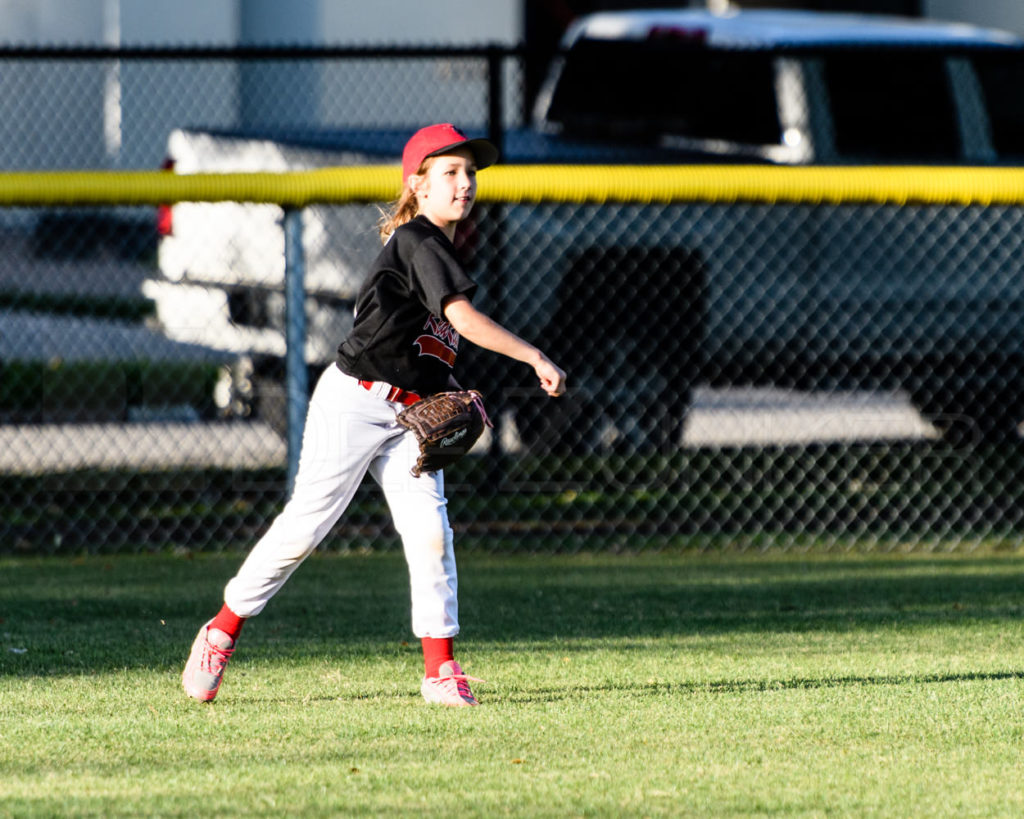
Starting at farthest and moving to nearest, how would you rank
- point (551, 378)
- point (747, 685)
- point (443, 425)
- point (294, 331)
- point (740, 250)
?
point (740, 250) → point (294, 331) → point (747, 685) → point (443, 425) → point (551, 378)

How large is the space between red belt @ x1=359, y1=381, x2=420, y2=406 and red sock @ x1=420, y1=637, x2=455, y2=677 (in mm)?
611

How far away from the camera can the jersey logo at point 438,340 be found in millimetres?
3979

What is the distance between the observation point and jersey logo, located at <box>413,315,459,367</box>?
157 inches

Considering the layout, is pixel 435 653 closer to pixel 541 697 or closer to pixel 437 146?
pixel 541 697

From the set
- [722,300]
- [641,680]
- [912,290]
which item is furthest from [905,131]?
[641,680]

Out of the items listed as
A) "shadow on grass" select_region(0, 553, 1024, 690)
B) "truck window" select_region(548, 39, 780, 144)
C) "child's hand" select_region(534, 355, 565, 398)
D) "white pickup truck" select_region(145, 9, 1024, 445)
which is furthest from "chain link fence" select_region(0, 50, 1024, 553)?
"child's hand" select_region(534, 355, 565, 398)

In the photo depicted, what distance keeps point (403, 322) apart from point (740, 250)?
13.1ft

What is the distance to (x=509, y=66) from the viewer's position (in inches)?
613

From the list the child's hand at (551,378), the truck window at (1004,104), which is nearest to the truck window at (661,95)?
the truck window at (1004,104)

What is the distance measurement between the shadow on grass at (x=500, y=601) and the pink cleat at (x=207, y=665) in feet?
1.47

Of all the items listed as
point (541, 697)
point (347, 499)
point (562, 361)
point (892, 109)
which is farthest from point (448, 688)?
point (892, 109)

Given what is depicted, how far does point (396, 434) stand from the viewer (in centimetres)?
399

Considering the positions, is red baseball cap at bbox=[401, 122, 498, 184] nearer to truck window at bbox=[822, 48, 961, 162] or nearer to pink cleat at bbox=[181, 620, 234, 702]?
pink cleat at bbox=[181, 620, 234, 702]

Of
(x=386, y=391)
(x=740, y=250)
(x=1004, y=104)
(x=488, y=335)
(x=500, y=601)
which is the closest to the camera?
(x=488, y=335)
